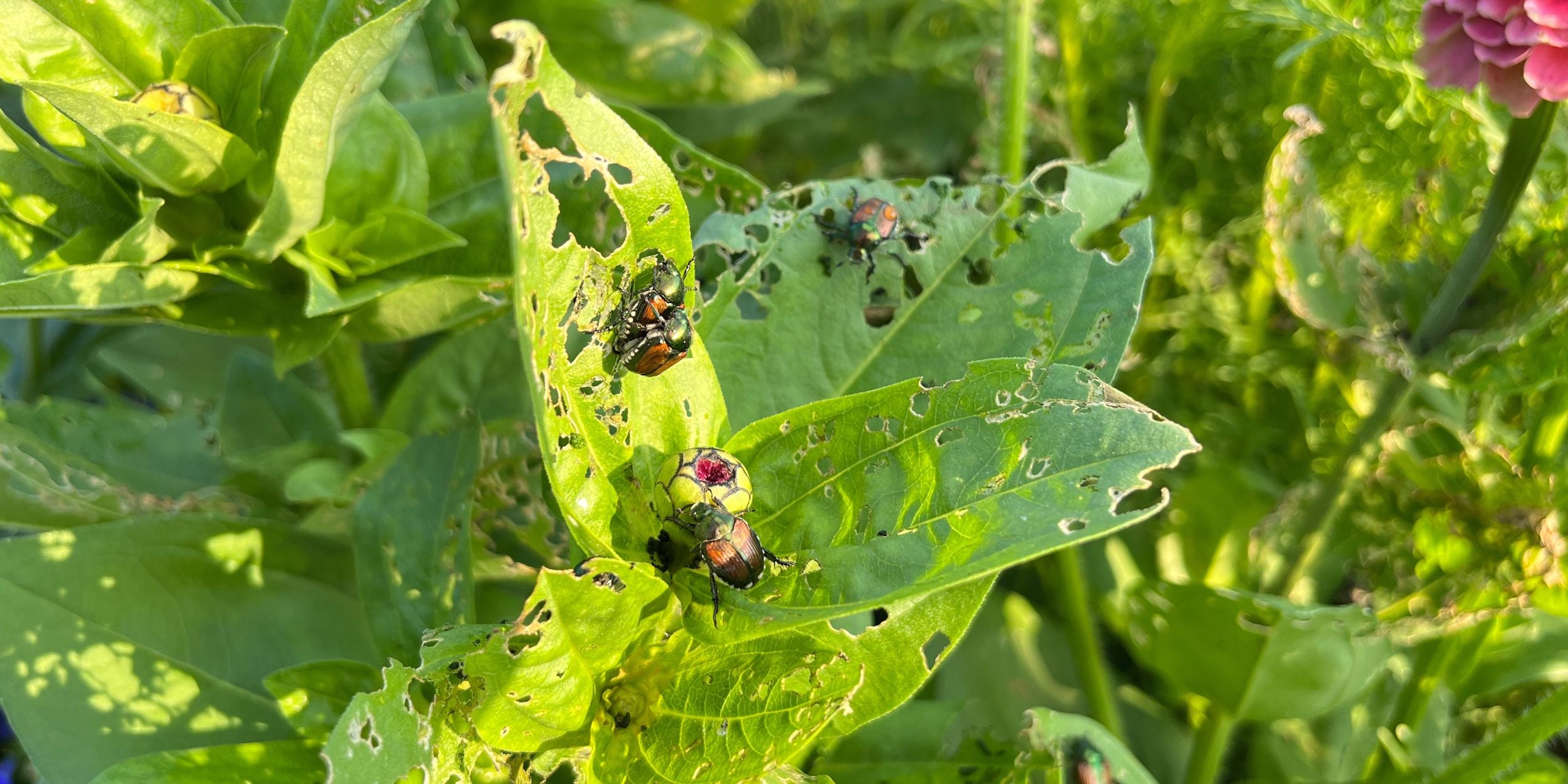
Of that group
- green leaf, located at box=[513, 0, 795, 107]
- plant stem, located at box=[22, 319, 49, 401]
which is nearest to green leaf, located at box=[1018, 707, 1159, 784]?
green leaf, located at box=[513, 0, 795, 107]

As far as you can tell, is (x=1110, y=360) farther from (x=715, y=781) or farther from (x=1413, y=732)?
(x=1413, y=732)

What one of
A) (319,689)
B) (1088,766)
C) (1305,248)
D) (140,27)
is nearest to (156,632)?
(319,689)

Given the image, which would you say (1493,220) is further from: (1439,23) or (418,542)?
(418,542)

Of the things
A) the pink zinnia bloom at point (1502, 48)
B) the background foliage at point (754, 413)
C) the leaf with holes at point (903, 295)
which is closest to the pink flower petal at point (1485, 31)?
the pink zinnia bloom at point (1502, 48)

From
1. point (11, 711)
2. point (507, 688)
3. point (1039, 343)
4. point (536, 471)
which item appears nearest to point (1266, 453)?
point (1039, 343)

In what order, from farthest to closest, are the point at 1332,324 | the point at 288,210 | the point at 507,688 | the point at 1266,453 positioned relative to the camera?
the point at 1266,453 < the point at 1332,324 < the point at 288,210 < the point at 507,688

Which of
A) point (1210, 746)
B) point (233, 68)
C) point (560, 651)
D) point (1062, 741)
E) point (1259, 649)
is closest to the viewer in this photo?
point (560, 651)

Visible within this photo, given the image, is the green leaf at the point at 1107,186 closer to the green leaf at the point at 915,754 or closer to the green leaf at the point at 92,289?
the green leaf at the point at 915,754

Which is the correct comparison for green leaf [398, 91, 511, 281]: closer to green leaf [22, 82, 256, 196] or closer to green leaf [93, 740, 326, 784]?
green leaf [22, 82, 256, 196]
